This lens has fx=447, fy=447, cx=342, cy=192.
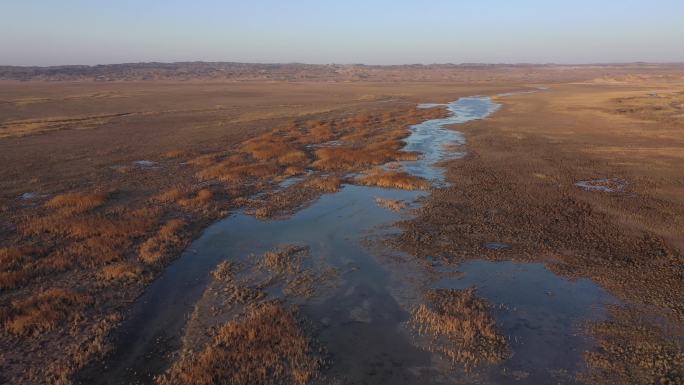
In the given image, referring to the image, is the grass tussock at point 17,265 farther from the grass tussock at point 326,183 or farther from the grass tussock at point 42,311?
the grass tussock at point 326,183

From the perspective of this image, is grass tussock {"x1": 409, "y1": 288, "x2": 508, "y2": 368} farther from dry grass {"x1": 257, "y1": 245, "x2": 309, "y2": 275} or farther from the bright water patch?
the bright water patch

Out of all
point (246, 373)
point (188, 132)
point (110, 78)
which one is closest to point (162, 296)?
point (246, 373)

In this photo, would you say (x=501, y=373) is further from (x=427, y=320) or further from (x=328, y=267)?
(x=328, y=267)

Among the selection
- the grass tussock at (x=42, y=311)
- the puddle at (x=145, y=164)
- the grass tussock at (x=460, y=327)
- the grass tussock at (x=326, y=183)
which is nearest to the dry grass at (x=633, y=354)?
Result: the grass tussock at (x=460, y=327)

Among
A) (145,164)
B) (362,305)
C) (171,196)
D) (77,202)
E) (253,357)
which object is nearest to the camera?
(253,357)

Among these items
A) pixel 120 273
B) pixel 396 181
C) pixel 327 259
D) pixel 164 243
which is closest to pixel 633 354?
pixel 327 259

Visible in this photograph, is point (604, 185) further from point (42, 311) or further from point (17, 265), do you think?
point (17, 265)
